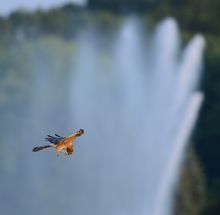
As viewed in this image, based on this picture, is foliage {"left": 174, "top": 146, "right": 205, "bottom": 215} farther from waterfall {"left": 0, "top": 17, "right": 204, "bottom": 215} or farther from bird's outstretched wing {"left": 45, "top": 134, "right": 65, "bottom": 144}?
bird's outstretched wing {"left": 45, "top": 134, "right": 65, "bottom": 144}

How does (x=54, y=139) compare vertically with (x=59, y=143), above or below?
above

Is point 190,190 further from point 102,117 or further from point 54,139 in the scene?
point 54,139

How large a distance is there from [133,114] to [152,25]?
14624mm

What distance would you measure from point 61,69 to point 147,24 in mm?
6443

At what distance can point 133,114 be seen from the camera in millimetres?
86812

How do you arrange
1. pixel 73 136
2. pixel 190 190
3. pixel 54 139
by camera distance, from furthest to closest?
pixel 190 190
pixel 54 139
pixel 73 136

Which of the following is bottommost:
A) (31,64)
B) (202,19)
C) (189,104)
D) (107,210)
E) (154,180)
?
(107,210)

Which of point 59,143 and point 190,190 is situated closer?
point 59,143

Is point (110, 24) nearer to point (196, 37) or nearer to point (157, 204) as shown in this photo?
point (196, 37)

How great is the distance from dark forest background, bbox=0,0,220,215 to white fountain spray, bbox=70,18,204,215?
2.48ft

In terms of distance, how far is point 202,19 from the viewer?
10125 cm

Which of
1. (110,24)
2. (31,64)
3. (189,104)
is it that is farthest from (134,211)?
(110,24)

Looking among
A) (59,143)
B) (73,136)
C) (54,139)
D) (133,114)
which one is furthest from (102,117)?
(73,136)

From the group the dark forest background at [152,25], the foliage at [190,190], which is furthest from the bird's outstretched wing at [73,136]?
the dark forest background at [152,25]
